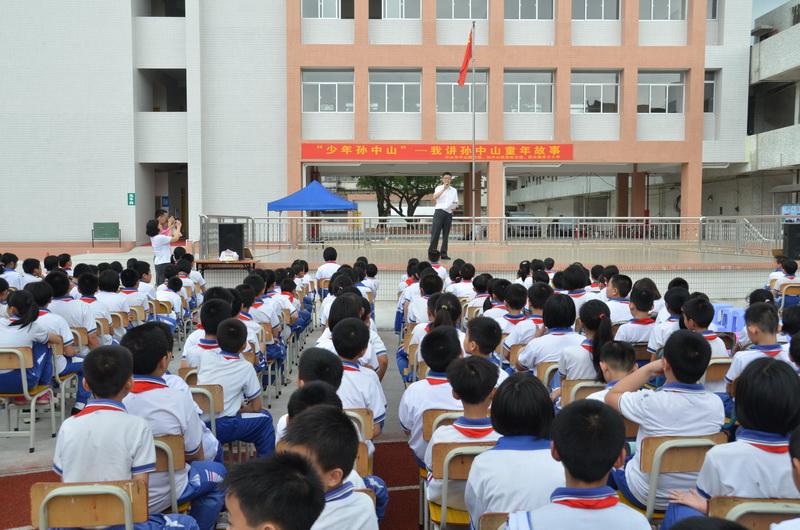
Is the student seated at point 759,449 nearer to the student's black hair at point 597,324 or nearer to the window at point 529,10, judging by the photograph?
the student's black hair at point 597,324

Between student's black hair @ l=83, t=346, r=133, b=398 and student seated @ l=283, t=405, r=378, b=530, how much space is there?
3.54 ft

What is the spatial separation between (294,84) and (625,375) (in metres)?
20.6

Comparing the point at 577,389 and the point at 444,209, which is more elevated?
the point at 444,209

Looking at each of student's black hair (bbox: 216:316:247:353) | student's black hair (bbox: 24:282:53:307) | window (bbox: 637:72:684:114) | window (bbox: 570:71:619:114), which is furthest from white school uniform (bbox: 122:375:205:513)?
window (bbox: 637:72:684:114)

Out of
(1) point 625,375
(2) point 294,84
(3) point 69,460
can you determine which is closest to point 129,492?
(3) point 69,460

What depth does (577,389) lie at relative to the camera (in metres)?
3.77

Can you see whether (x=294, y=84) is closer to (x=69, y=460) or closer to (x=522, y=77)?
(x=522, y=77)

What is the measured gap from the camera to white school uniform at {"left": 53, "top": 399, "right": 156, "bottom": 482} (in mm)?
2680

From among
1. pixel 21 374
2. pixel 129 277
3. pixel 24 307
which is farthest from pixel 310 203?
pixel 21 374

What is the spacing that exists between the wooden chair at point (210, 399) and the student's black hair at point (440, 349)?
1.27 meters

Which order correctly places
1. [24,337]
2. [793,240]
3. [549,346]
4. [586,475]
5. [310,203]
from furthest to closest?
[310,203] < [793,240] < [24,337] < [549,346] < [586,475]

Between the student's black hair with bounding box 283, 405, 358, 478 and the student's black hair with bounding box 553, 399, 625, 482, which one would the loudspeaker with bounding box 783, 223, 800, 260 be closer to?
the student's black hair with bounding box 553, 399, 625, 482

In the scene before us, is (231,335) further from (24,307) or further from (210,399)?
(24,307)

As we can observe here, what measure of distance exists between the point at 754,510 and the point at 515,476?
84 cm
